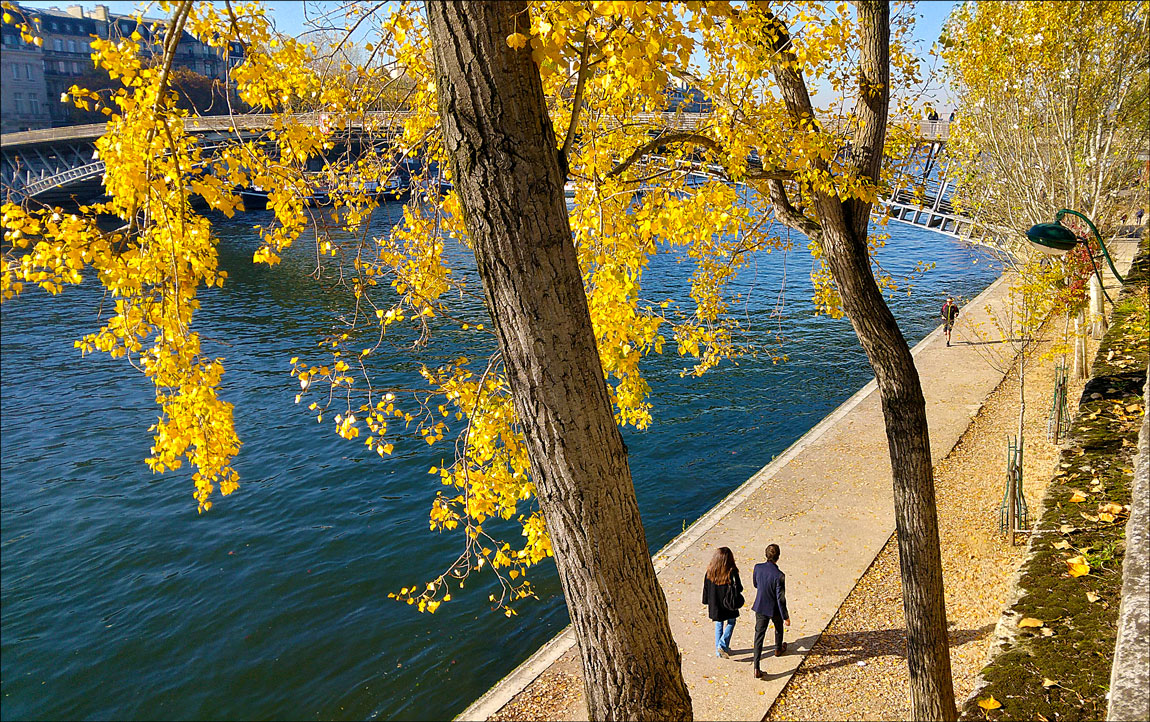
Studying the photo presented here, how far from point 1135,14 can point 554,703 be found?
1299cm

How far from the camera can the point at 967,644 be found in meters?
8.45

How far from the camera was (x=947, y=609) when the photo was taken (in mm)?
9305

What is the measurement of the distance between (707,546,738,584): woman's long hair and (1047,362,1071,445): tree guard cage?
7488 mm

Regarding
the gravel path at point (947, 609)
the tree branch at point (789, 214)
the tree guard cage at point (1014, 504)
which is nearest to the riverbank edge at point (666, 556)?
the gravel path at point (947, 609)

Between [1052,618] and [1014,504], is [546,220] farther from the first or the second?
[1014,504]

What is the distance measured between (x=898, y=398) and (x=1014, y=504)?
5.51 metres

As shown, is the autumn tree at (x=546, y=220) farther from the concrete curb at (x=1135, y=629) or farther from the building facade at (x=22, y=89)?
the building facade at (x=22, y=89)

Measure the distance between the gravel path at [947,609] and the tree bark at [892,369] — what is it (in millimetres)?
1011

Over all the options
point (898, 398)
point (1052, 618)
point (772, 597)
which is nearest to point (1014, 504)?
point (772, 597)

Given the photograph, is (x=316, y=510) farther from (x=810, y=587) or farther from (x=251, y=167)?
(x=251, y=167)

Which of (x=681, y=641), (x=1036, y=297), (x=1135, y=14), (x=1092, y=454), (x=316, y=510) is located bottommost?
(x=316, y=510)

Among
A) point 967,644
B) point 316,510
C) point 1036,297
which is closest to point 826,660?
point 967,644

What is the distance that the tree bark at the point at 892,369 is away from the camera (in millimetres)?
5780

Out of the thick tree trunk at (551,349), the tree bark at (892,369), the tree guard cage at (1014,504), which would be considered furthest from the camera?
the tree guard cage at (1014,504)
